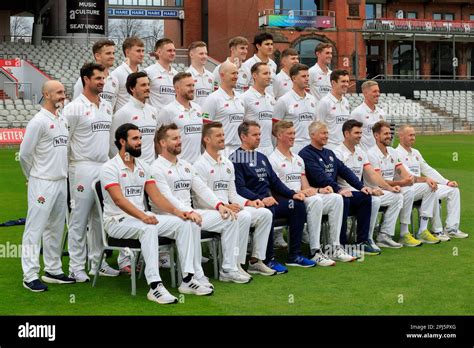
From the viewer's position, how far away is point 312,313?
21.9ft

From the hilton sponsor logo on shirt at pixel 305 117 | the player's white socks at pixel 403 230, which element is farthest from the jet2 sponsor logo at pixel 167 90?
the player's white socks at pixel 403 230

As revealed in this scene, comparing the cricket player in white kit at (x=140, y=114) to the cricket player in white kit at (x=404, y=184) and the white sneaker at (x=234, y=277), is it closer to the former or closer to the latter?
→ the white sneaker at (x=234, y=277)

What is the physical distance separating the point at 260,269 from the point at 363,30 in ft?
164

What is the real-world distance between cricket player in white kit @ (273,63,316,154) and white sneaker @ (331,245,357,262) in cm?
186

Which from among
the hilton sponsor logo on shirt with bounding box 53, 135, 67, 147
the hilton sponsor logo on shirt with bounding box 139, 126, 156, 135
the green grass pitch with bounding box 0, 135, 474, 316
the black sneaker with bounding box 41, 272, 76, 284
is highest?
the hilton sponsor logo on shirt with bounding box 139, 126, 156, 135

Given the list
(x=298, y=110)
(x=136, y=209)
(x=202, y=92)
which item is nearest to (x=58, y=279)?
(x=136, y=209)

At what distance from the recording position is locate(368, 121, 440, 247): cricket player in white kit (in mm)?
10589

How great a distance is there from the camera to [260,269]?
8578mm

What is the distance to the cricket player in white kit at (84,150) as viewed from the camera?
832 cm

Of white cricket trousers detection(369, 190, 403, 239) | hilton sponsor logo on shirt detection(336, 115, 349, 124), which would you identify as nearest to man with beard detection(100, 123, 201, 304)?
white cricket trousers detection(369, 190, 403, 239)

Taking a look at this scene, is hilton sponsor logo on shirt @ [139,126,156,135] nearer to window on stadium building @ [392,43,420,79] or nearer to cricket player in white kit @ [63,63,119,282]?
cricket player in white kit @ [63,63,119,282]

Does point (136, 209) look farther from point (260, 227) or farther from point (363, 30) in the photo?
point (363, 30)

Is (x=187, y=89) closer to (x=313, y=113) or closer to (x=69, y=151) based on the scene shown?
(x=69, y=151)

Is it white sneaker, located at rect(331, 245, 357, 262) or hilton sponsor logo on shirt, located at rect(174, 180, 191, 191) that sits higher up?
hilton sponsor logo on shirt, located at rect(174, 180, 191, 191)
